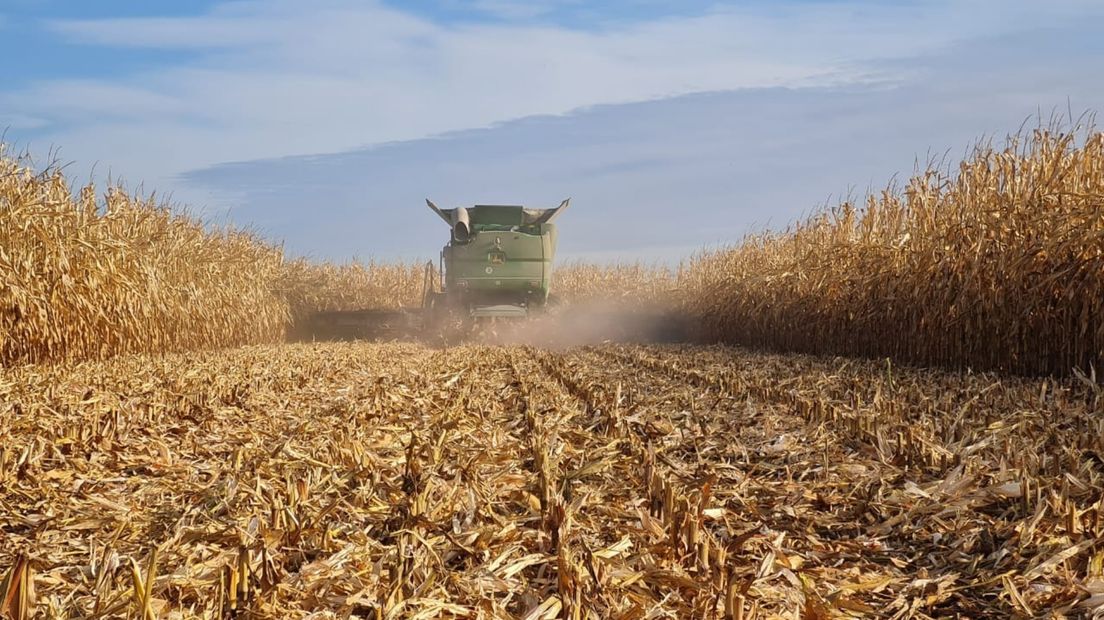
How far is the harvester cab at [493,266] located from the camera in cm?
1800

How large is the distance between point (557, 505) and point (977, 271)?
23.9 ft

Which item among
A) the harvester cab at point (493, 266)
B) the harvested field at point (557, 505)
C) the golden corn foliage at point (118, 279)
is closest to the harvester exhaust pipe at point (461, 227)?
the harvester cab at point (493, 266)

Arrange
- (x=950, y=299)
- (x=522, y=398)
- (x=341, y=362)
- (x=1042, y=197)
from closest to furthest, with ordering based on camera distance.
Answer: (x=522, y=398) → (x=1042, y=197) → (x=950, y=299) → (x=341, y=362)

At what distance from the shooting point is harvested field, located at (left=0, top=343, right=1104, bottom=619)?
10.0 feet

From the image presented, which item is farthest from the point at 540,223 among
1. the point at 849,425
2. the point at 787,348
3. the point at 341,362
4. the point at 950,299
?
the point at 849,425

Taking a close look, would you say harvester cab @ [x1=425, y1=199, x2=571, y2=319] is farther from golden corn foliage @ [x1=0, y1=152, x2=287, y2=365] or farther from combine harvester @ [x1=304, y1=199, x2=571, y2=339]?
golden corn foliage @ [x1=0, y1=152, x2=287, y2=365]

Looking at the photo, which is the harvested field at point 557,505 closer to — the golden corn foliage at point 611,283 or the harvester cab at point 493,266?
the harvester cab at point 493,266

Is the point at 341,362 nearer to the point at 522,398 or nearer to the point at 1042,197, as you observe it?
the point at 522,398

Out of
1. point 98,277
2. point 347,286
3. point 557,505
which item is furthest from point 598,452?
point 347,286

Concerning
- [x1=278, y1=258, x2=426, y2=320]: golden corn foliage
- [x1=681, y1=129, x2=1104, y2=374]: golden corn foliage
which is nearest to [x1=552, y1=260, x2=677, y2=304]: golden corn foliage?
[x1=278, y1=258, x2=426, y2=320]: golden corn foliage

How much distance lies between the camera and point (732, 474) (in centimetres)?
477

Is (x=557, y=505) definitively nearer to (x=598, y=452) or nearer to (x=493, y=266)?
(x=598, y=452)

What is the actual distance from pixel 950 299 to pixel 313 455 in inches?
298

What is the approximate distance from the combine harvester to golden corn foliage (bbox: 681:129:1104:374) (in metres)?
5.96
